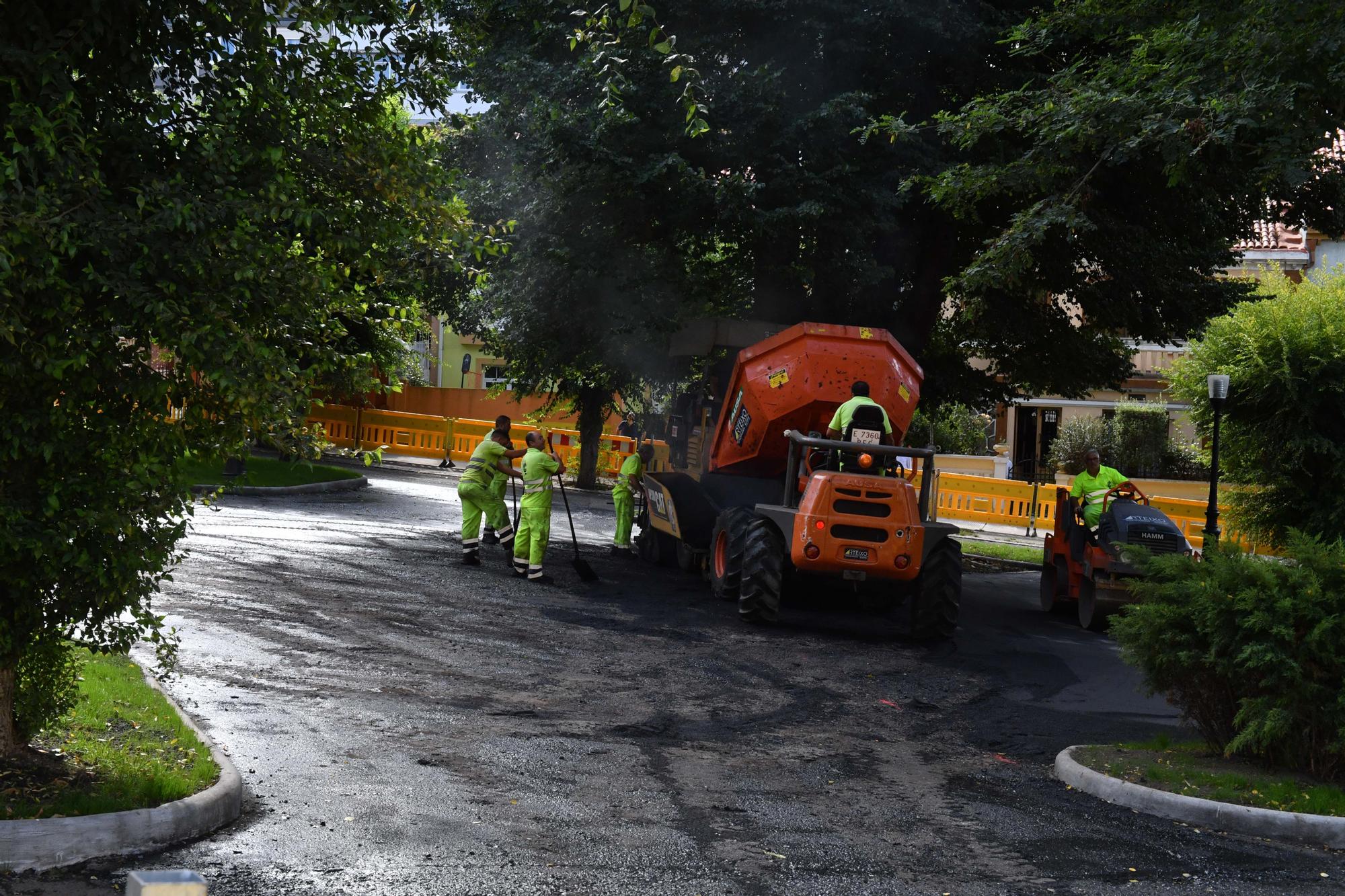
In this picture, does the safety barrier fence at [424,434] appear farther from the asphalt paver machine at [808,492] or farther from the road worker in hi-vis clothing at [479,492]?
the road worker in hi-vis clothing at [479,492]

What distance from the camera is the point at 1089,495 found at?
16234 mm

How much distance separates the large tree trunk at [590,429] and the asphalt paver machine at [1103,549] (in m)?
14.7

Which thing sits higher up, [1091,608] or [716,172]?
[716,172]

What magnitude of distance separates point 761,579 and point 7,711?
26.4ft

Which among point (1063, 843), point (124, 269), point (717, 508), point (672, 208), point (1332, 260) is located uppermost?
point (1332, 260)

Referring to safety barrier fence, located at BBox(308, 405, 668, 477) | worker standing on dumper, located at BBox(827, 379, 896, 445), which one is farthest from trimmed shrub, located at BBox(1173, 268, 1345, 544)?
safety barrier fence, located at BBox(308, 405, 668, 477)

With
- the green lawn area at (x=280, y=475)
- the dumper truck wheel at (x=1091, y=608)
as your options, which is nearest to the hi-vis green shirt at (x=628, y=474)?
the green lawn area at (x=280, y=475)

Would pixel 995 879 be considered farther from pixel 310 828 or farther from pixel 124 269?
pixel 124 269

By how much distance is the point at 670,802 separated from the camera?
6.94m

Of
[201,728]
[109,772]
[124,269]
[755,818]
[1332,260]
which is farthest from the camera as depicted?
[1332,260]

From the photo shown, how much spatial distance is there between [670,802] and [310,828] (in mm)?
1804

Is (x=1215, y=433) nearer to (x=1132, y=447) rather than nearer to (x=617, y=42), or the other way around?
(x=617, y=42)

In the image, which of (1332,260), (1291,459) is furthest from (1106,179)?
(1332,260)

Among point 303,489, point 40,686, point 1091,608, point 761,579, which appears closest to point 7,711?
point 40,686
